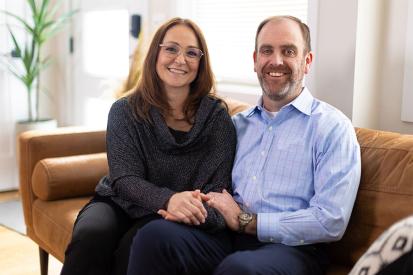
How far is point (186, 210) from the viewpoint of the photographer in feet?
5.53

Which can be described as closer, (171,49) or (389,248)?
(389,248)

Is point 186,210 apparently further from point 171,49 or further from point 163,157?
point 171,49

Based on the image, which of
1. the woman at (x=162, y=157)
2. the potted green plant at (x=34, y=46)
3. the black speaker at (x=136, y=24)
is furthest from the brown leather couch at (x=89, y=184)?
the potted green plant at (x=34, y=46)

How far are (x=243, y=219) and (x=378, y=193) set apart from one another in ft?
1.32

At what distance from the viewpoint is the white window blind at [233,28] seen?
293cm

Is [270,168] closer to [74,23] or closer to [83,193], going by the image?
[83,193]

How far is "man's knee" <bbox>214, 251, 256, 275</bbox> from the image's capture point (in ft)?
4.73

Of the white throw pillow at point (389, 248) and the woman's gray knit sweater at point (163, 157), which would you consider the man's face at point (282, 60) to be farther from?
the white throw pillow at point (389, 248)

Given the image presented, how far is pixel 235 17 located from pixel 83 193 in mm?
1273

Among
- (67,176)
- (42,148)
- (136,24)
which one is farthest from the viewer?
(136,24)

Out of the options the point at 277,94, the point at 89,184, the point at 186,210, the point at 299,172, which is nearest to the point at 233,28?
the point at 89,184

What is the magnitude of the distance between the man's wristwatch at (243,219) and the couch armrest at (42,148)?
44.2 inches

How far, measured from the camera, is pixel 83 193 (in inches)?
96.1

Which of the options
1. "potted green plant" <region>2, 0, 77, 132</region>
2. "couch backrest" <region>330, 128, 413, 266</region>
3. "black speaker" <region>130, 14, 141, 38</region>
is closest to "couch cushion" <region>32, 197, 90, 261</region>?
"couch backrest" <region>330, 128, 413, 266</region>
